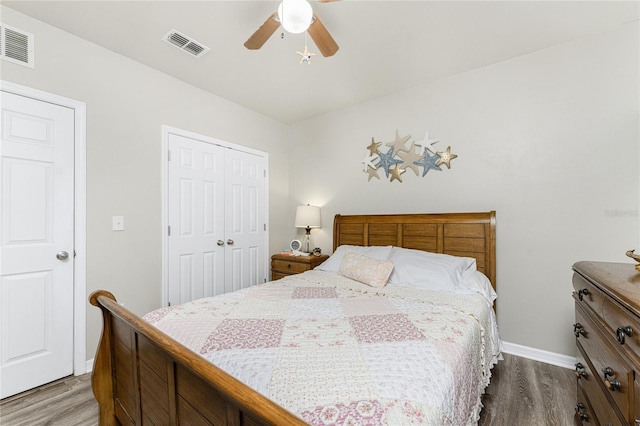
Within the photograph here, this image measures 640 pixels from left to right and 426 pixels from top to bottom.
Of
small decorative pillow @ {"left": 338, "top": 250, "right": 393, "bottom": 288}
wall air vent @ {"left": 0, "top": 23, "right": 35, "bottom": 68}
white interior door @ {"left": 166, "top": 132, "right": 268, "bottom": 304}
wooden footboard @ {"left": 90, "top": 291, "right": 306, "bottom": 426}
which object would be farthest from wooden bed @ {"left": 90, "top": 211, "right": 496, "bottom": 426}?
wall air vent @ {"left": 0, "top": 23, "right": 35, "bottom": 68}

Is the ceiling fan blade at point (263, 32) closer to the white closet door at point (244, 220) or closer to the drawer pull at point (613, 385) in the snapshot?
the white closet door at point (244, 220)

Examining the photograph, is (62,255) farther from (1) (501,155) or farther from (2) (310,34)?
(1) (501,155)

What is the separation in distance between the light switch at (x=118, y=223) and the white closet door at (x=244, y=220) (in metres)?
1.08

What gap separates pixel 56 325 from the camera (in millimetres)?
2156

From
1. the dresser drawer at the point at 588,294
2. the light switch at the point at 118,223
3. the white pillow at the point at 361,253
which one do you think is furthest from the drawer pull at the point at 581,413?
the light switch at the point at 118,223

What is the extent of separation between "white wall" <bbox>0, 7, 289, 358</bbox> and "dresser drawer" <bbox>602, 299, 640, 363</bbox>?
10.4 ft

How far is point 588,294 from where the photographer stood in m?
1.37

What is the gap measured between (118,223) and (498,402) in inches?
127

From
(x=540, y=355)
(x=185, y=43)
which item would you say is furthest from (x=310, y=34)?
(x=540, y=355)

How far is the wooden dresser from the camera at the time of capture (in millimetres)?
918

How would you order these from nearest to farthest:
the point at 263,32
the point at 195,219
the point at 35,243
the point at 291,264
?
the point at 263,32, the point at 35,243, the point at 195,219, the point at 291,264

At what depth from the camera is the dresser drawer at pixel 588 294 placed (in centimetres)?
122

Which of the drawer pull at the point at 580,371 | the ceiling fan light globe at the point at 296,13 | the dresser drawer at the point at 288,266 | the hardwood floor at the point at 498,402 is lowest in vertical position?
the hardwood floor at the point at 498,402

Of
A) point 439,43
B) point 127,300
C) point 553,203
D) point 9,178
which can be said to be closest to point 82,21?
point 9,178
